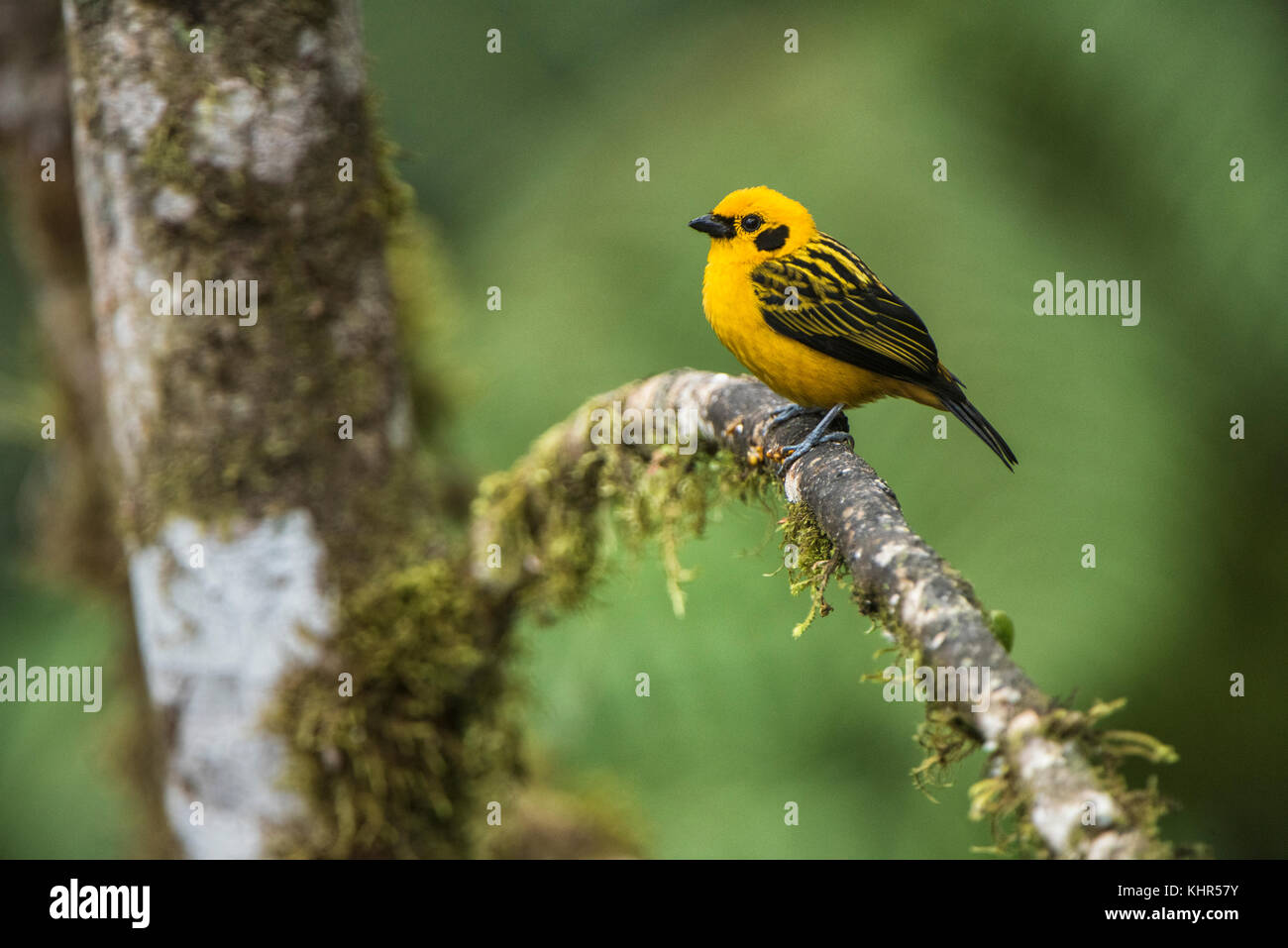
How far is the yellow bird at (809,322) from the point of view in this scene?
2.39 meters

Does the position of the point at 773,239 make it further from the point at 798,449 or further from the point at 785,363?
the point at 798,449

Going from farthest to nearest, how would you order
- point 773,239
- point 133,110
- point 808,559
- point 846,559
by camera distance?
point 773,239, point 133,110, point 808,559, point 846,559

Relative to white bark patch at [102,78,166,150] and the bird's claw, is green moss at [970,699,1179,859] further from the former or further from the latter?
white bark patch at [102,78,166,150]

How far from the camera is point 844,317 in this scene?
244 centimetres

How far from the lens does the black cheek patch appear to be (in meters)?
2.66

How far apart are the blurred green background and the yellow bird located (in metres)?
1.35

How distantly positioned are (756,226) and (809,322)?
400 millimetres

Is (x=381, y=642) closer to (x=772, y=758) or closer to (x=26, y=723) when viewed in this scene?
(x=772, y=758)

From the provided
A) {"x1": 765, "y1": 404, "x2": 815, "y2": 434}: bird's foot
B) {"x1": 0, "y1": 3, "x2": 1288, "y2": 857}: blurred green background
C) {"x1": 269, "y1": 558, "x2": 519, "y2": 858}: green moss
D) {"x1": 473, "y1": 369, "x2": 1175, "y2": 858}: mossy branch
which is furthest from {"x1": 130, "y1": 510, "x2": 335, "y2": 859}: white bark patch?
{"x1": 0, "y1": 3, "x2": 1288, "y2": 857}: blurred green background

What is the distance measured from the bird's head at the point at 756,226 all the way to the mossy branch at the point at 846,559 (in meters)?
0.38

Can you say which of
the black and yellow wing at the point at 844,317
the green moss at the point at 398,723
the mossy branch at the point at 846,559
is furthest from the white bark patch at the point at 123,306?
the black and yellow wing at the point at 844,317

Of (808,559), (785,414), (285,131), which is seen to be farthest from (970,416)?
(285,131)

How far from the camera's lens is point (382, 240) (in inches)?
102

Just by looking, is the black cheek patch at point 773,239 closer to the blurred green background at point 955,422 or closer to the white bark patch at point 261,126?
the white bark patch at point 261,126
